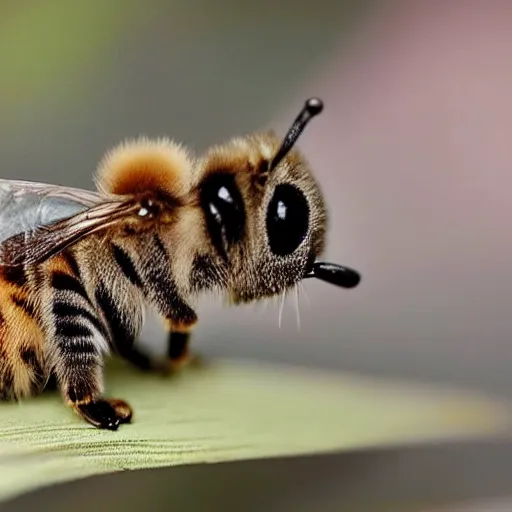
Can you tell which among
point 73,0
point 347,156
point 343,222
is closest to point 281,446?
point 73,0

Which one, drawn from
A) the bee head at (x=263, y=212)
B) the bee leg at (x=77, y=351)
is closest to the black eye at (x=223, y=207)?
the bee head at (x=263, y=212)

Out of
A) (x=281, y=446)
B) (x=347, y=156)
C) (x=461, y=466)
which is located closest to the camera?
(x=281, y=446)

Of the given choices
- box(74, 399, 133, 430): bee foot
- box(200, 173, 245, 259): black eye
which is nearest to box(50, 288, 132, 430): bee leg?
box(74, 399, 133, 430): bee foot

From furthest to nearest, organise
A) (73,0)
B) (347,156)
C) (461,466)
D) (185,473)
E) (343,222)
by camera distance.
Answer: (347,156) → (343,222) → (73,0) → (461,466) → (185,473)

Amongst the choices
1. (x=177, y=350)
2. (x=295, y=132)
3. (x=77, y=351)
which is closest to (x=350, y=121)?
(x=177, y=350)

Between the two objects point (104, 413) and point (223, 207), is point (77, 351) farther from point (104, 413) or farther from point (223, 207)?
point (223, 207)

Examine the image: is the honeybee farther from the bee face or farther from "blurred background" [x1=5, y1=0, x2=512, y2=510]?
"blurred background" [x1=5, y1=0, x2=512, y2=510]

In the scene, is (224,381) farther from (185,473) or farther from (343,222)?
(343,222)
